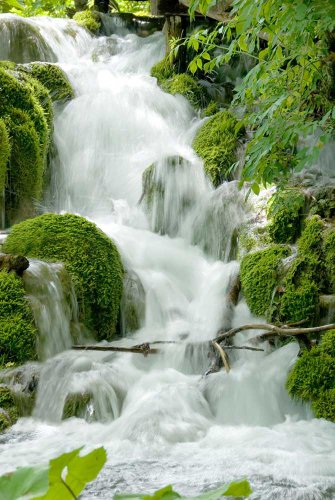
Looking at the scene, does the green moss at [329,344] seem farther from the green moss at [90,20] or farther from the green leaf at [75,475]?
the green moss at [90,20]

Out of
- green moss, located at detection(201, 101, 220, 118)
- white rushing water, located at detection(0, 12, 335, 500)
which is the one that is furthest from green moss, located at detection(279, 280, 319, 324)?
green moss, located at detection(201, 101, 220, 118)

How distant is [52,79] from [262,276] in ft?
19.1

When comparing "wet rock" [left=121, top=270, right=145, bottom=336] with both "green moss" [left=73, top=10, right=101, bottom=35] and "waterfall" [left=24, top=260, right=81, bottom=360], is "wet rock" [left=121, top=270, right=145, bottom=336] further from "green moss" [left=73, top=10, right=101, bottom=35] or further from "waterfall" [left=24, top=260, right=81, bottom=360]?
"green moss" [left=73, top=10, right=101, bottom=35]

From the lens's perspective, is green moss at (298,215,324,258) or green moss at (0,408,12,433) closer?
green moss at (0,408,12,433)

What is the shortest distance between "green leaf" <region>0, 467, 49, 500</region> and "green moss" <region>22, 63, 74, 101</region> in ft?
31.7

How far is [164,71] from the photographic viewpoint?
11.2 metres

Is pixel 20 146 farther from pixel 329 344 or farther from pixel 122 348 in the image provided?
pixel 329 344

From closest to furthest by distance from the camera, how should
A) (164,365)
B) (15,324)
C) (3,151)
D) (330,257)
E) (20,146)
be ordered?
1. (15,324)
2. (164,365)
3. (330,257)
4. (3,151)
5. (20,146)

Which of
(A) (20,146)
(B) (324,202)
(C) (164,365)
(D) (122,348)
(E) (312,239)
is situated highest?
(A) (20,146)

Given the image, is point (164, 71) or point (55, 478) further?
point (164, 71)

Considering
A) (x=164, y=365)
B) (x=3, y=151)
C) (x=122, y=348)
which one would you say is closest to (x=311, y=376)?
(x=164, y=365)

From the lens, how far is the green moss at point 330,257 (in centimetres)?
525

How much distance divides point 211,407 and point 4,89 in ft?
17.0

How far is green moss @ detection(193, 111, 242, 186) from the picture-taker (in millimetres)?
8195
